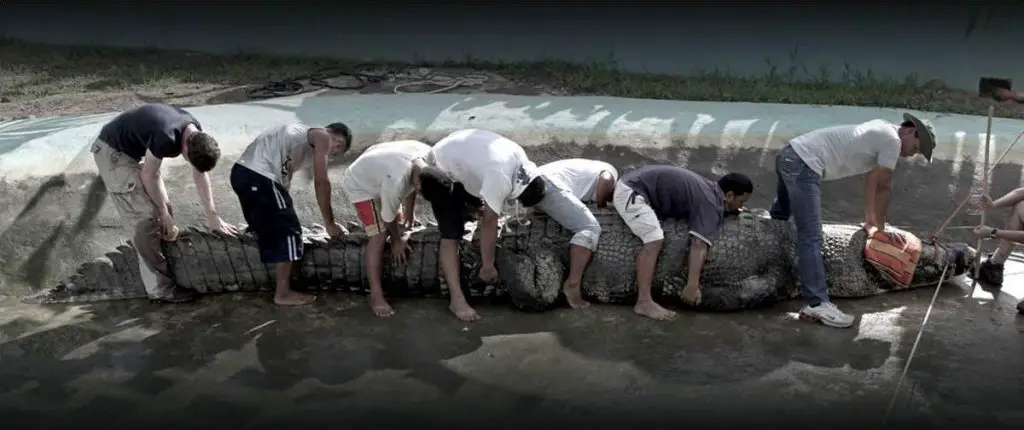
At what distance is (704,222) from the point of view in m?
Answer: 4.95

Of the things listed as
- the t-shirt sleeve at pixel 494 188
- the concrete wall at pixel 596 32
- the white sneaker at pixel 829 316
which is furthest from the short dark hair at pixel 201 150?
the concrete wall at pixel 596 32

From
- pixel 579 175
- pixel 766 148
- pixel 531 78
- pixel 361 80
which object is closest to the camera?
pixel 579 175

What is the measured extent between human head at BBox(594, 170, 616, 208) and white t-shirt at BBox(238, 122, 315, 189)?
1688mm

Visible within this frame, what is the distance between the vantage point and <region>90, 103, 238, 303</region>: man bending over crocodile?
4.61 m

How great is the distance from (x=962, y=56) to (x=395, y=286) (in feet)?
21.3

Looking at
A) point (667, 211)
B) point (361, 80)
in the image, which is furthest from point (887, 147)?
point (361, 80)

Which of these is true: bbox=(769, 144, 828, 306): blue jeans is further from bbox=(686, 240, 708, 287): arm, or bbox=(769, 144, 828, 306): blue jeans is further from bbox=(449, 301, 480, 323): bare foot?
bbox=(449, 301, 480, 323): bare foot

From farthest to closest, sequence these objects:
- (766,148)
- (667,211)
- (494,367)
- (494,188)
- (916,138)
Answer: (766,148) < (667,211) < (916,138) < (494,188) < (494,367)

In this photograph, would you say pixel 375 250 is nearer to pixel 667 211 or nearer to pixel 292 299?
pixel 292 299

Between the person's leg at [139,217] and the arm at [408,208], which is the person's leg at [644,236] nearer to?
the arm at [408,208]

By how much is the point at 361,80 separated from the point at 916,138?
17.6 feet

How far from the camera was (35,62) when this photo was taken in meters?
9.21

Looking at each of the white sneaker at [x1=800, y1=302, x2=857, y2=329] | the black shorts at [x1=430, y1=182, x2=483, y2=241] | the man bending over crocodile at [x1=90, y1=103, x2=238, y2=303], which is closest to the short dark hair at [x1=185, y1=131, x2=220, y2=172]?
the man bending over crocodile at [x1=90, y1=103, x2=238, y2=303]

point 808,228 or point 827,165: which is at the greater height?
point 827,165
